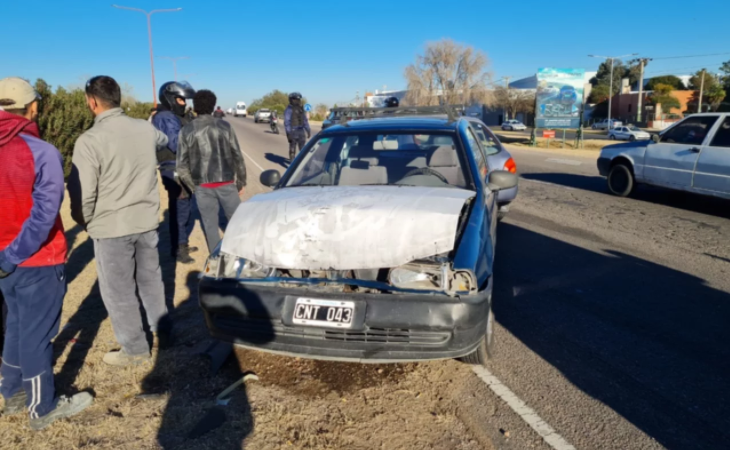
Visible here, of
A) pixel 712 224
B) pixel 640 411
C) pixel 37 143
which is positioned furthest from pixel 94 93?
pixel 712 224

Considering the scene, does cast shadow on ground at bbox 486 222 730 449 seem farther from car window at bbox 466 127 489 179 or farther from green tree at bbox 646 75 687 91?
green tree at bbox 646 75 687 91

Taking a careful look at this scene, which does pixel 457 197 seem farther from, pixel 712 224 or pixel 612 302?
pixel 712 224

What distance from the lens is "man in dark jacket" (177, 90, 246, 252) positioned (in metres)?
5.26

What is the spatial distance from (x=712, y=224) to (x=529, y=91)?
67.2 m

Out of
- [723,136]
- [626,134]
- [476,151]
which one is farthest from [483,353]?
[626,134]

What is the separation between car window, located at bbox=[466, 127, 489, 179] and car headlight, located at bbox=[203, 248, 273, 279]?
2076 mm

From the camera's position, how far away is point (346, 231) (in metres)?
3.35

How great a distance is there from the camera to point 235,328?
3.30 m

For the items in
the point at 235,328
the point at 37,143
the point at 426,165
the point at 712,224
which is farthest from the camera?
the point at 712,224

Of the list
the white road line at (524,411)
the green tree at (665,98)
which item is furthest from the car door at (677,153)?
the green tree at (665,98)

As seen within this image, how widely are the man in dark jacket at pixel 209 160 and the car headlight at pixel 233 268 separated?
6.19 ft

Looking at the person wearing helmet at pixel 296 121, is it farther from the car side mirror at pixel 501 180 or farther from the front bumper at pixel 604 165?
the car side mirror at pixel 501 180

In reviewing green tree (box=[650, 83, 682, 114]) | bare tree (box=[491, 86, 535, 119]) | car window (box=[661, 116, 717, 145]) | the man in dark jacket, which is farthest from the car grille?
green tree (box=[650, 83, 682, 114])

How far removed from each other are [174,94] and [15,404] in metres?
4.04
